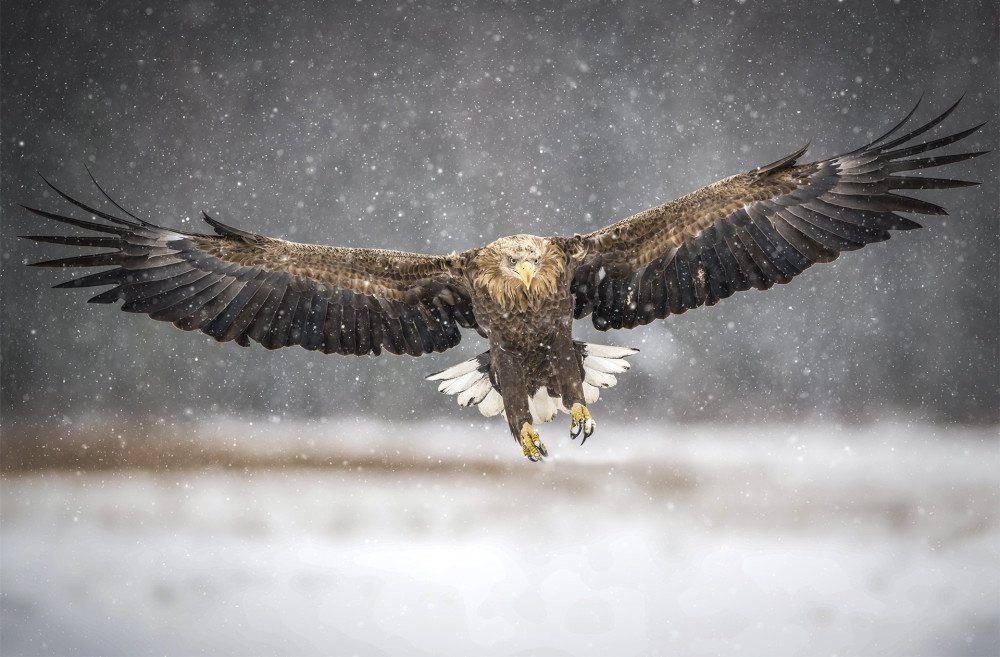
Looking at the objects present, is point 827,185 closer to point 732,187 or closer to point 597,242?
point 732,187

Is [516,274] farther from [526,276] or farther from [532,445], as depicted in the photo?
[532,445]

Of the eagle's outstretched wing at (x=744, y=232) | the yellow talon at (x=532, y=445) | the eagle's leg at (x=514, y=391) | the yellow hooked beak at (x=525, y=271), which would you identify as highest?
the eagle's outstretched wing at (x=744, y=232)

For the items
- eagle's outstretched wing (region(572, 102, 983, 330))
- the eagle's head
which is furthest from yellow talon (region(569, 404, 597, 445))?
eagle's outstretched wing (region(572, 102, 983, 330))

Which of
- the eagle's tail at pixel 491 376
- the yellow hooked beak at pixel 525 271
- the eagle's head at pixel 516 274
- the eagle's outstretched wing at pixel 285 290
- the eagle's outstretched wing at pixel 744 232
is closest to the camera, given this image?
the yellow hooked beak at pixel 525 271

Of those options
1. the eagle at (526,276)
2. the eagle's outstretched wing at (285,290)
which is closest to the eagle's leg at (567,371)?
the eagle at (526,276)

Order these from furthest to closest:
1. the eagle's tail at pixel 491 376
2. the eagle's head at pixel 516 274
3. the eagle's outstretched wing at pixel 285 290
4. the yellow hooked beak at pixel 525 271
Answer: the eagle's tail at pixel 491 376, the eagle's outstretched wing at pixel 285 290, the eagle's head at pixel 516 274, the yellow hooked beak at pixel 525 271

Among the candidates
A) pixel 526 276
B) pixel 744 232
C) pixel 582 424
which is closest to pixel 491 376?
pixel 582 424

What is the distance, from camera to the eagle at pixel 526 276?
3.52 metres

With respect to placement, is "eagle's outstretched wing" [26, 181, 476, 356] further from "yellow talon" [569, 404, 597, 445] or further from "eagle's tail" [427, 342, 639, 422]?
"yellow talon" [569, 404, 597, 445]

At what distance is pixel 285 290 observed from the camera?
4078 millimetres

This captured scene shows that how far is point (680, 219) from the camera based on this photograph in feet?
12.4

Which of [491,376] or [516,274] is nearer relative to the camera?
[516,274]

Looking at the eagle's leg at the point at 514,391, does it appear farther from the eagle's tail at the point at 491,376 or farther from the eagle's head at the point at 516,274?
the eagle's tail at the point at 491,376

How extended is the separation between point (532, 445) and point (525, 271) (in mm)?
849
